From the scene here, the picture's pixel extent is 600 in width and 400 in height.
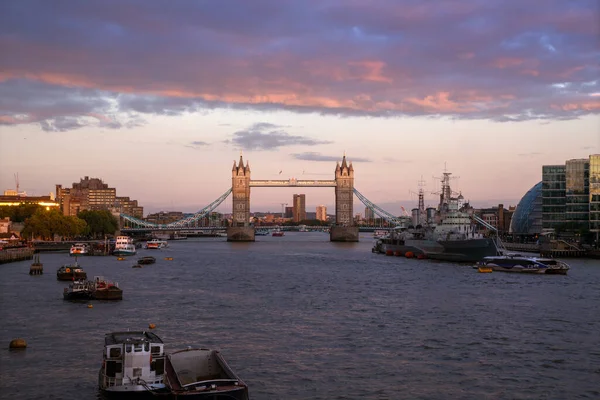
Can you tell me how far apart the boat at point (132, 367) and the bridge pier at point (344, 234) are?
469 ft

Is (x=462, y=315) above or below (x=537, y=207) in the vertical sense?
below

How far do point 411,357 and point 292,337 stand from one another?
5.97 meters

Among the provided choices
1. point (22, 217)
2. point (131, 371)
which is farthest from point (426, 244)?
point (22, 217)

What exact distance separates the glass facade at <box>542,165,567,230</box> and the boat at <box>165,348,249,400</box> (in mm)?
95000

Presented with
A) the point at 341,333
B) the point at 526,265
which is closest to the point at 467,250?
the point at 526,265

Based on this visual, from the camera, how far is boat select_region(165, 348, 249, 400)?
1881cm

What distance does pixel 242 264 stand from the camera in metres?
79.3

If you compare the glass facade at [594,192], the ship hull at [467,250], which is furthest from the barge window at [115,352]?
the glass facade at [594,192]

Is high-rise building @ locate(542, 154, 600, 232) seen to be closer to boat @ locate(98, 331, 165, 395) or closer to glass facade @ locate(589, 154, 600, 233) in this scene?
glass facade @ locate(589, 154, 600, 233)

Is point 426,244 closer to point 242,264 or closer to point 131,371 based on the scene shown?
point 242,264

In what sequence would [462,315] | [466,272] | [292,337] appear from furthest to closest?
1. [466,272]
2. [462,315]
3. [292,337]

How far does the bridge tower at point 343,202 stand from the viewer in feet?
546

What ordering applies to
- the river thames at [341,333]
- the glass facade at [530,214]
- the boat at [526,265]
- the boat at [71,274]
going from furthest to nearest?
1. the glass facade at [530,214]
2. the boat at [526,265]
3. the boat at [71,274]
4. the river thames at [341,333]

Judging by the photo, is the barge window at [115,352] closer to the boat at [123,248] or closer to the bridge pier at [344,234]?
the boat at [123,248]
